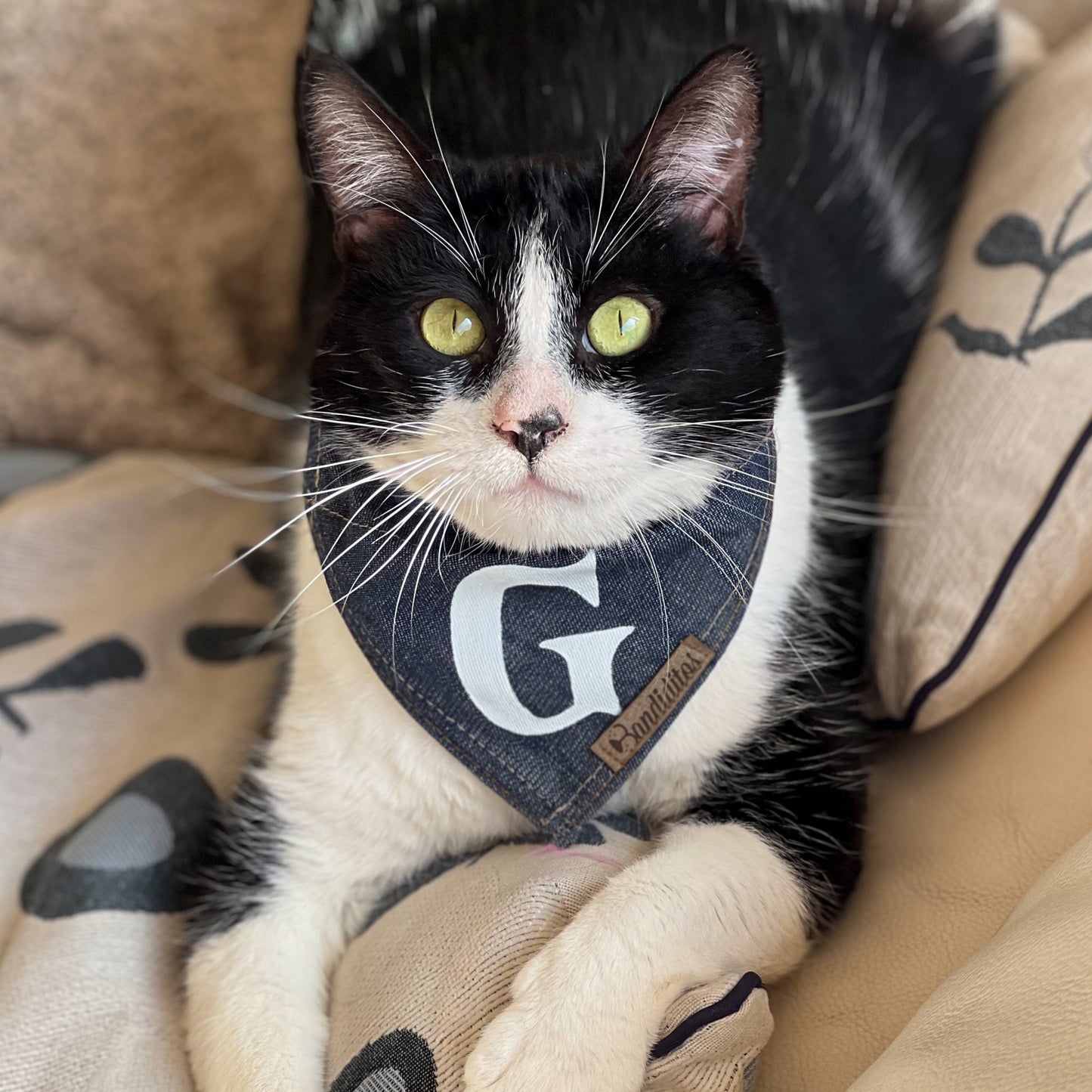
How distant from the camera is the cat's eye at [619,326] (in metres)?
0.80

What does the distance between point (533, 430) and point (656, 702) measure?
282mm

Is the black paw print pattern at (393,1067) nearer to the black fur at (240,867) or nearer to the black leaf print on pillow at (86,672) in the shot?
the black fur at (240,867)

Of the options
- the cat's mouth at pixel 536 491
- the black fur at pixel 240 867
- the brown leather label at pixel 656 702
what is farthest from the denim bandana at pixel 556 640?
the black fur at pixel 240 867

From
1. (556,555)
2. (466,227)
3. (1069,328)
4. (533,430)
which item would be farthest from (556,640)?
(1069,328)

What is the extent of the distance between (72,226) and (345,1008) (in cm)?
114

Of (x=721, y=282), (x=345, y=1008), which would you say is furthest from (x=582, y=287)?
(x=345, y=1008)

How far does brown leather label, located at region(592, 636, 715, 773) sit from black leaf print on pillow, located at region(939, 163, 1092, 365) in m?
0.47

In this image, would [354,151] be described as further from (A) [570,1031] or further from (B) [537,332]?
(A) [570,1031]

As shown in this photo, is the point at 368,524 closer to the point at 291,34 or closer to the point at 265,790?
the point at 265,790

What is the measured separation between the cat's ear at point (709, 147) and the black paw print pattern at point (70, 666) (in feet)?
2.81

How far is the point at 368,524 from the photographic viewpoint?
2.95 ft

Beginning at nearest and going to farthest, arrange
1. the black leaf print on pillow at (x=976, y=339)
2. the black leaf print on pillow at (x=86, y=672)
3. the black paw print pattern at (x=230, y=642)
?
the black leaf print on pillow at (x=976, y=339)
the black leaf print on pillow at (x=86, y=672)
the black paw print pattern at (x=230, y=642)

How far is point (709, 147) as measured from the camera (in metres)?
0.85

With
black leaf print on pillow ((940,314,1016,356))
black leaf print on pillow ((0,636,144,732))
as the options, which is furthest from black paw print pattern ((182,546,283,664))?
black leaf print on pillow ((940,314,1016,356))
